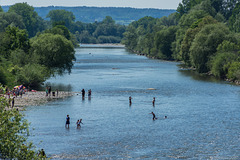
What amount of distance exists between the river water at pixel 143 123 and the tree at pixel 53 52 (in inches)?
237

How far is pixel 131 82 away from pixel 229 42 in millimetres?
31042

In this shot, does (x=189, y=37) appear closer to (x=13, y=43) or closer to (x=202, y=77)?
(x=202, y=77)

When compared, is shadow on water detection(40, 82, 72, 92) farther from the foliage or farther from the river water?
the foliage

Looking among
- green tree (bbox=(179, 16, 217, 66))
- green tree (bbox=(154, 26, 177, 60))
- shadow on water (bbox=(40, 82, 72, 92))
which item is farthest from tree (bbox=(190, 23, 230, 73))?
green tree (bbox=(154, 26, 177, 60))

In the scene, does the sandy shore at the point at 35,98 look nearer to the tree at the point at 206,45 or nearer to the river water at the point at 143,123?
the river water at the point at 143,123

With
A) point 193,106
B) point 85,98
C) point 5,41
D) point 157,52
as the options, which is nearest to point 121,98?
point 85,98

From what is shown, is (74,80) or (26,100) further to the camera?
(74,80)

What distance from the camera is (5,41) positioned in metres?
105

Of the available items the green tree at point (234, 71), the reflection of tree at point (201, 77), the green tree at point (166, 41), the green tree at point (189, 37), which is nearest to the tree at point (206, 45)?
the reflection of tree at point (201, 77)

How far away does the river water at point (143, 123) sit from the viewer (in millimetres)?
44938

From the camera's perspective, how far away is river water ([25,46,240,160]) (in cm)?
4494

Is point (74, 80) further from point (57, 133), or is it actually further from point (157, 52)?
point (157, 52)

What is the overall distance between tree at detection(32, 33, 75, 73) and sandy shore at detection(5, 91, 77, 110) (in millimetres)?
17780

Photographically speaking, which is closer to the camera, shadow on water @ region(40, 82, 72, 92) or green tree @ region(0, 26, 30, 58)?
shadow on water @ region(40, 82, 72, 92)
